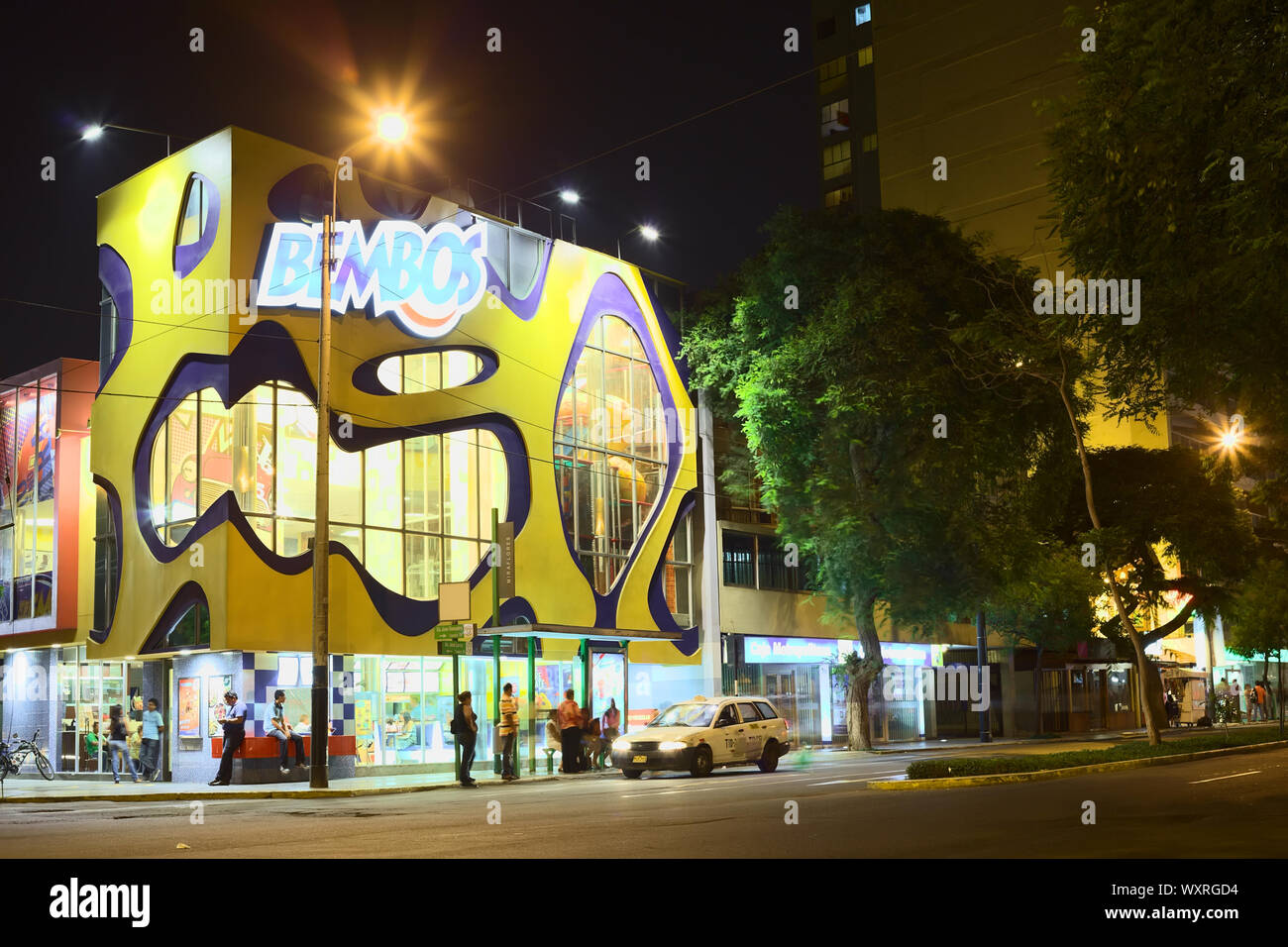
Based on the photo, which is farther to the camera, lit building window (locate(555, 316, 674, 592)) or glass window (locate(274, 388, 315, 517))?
lit building window (locate(555, 316, 674, 592))

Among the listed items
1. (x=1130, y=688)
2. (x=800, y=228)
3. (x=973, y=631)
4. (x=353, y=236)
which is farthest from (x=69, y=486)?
(x=1130, y=688)

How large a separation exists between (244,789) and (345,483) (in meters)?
8.74

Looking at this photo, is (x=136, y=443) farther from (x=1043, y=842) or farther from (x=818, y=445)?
(x=1043, y=842)

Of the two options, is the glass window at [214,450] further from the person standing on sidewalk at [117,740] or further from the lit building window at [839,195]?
the lit building window at [839,195]

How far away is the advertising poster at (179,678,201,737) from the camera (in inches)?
1164

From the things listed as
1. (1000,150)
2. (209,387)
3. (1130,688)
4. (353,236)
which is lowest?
(1130,688)

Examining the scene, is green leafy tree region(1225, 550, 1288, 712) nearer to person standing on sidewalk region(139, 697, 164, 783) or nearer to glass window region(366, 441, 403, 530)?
glass window region(366, 441, 403, 530)

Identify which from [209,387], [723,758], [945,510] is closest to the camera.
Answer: [723,758]

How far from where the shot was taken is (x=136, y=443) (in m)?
31.2

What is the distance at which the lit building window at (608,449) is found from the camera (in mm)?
37344

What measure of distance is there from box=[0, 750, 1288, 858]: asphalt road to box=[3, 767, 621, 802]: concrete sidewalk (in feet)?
3.01

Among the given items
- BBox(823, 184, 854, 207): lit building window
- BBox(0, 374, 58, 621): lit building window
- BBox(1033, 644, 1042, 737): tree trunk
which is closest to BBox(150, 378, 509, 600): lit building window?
BBox(0, 374, 58, 621): lit building window

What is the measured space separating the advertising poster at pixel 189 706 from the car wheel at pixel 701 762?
441 inches

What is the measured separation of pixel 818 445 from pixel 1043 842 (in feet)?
89.6
